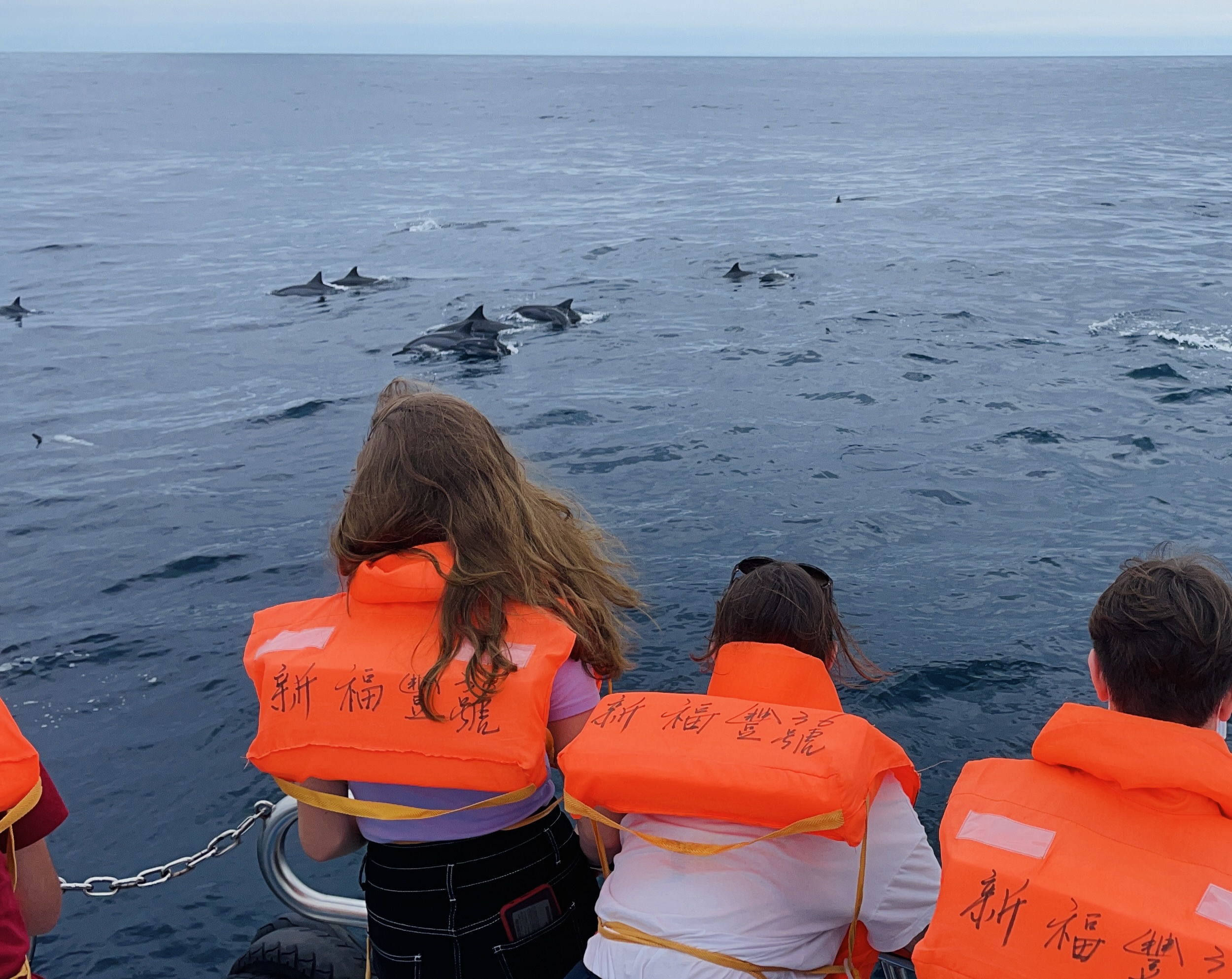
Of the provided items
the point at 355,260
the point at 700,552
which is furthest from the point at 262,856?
the point at 355,260

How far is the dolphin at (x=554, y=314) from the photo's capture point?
766 inches

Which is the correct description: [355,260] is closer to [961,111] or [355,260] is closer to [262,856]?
[262,856]

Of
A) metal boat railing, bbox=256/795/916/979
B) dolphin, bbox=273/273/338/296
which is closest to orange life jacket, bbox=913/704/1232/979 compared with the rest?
metal boat railing, bbox=256/795/916/979

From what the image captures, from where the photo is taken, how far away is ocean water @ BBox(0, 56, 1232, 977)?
7434mm

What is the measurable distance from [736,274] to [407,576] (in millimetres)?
20153

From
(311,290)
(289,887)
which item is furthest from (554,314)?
(289,887)

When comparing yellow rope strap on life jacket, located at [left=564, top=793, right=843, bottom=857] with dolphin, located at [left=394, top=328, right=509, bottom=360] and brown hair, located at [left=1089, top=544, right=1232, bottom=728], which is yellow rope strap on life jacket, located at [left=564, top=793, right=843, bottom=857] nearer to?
brown hair, located at [left=1089, top=544, right=1232, bottom=728]

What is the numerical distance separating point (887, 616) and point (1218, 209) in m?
29.4

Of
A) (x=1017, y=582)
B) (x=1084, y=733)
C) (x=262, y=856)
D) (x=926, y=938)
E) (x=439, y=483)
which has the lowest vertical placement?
(x=1017, y=582)

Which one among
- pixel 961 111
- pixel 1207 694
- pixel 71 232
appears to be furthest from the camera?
pixel 961 111

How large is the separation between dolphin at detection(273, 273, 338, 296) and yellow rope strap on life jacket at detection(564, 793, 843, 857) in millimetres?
20853

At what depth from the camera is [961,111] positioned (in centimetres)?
9069

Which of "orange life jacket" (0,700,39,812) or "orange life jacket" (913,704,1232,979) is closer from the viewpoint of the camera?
"orange life jacket" (913,704,1232,979)

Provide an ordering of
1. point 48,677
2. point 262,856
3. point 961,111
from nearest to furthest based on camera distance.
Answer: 1. point 262,856
2. point 48,677
3. point 961,111
